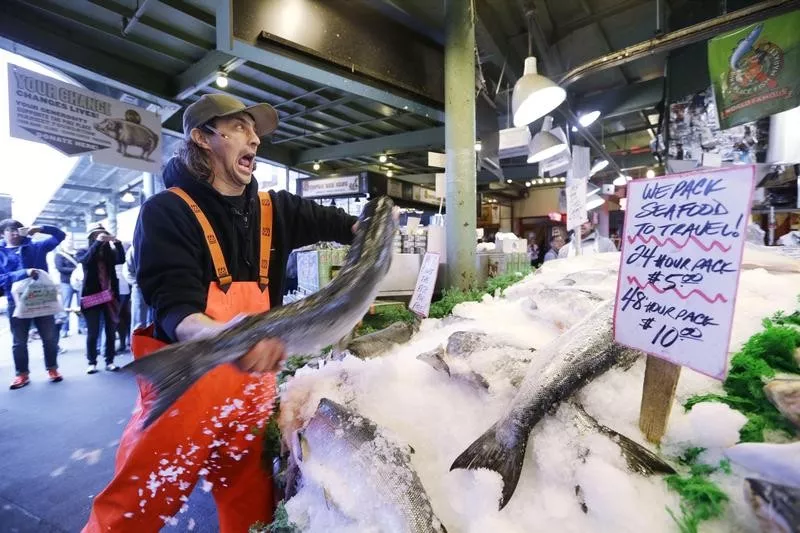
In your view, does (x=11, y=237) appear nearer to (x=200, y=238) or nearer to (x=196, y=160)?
(x=196, y=160)

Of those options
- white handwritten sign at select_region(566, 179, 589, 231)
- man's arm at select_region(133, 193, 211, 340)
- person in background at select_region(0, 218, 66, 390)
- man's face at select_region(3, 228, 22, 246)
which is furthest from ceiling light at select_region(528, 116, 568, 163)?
man's face at select_region(3, 228, 22, 246)

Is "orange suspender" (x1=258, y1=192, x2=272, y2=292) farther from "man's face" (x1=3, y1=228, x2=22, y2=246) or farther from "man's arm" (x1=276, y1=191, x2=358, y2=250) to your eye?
"man's face" (x1=3, y1=228, x2=22, y2=246)

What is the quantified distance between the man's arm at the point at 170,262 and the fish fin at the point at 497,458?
1.08 meters

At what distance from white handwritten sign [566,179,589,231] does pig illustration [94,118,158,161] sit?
6878 mm

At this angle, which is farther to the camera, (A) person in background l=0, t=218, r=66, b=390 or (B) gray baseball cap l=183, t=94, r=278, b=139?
(A) person in background l=0, t=218, r=66, b=390

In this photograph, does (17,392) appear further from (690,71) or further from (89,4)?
(690,71)

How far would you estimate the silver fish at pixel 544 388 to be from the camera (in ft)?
3.93

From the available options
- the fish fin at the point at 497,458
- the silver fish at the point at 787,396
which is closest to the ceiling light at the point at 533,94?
the silver fish at the point at 787,396

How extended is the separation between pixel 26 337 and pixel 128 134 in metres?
3.45

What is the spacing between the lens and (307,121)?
32.7 ft

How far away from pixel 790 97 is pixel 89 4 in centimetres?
914

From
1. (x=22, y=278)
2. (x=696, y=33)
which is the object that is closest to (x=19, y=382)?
(x=22, y=278)

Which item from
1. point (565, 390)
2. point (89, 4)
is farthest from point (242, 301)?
point (89, 4)

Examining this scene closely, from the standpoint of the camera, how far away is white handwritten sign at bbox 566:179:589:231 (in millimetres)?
4020
